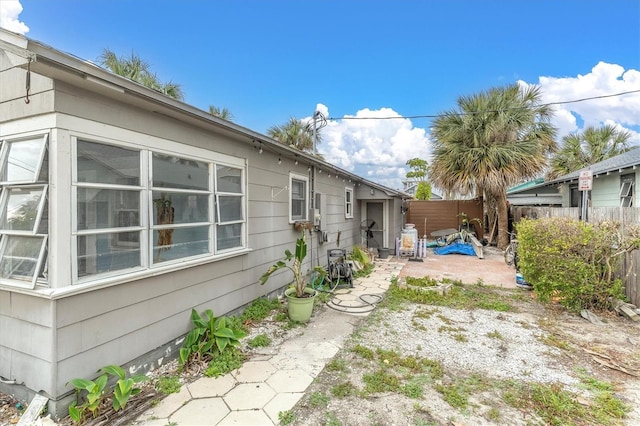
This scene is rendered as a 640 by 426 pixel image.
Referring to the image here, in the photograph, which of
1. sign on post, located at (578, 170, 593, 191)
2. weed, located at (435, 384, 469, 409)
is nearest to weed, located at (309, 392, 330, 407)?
weed, located at (435, 384, 469, 409)

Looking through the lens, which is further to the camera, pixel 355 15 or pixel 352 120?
pixel 352 120

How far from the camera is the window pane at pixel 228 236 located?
403cm

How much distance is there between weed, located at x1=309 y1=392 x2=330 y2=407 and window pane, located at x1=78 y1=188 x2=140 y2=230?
7.75 feet

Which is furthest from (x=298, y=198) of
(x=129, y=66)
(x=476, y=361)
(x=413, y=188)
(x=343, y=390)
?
(x=413, y=188)

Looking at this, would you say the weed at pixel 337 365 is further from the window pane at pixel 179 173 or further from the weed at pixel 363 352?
the window pane at pixel 179 173

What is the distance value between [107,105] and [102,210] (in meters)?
0.95

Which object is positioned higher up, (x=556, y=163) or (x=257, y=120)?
(x=257, y=120)

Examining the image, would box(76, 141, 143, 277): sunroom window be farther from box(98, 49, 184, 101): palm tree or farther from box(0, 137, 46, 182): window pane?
box(98, 49, 184, 101): palm tree

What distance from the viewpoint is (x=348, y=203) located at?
9.37m

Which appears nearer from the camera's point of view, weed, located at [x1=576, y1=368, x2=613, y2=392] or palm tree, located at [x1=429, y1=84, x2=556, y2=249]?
weed, located at [x1=576, y1=368, x2=613, y2=392]

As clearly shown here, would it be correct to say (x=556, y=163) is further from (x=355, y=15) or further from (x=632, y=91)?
(x=355, y=15)

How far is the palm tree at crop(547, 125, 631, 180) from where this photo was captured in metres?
14.0

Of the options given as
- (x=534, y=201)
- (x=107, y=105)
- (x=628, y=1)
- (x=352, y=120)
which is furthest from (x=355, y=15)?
(x=534, y=201)

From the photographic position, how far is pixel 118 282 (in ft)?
8.73
